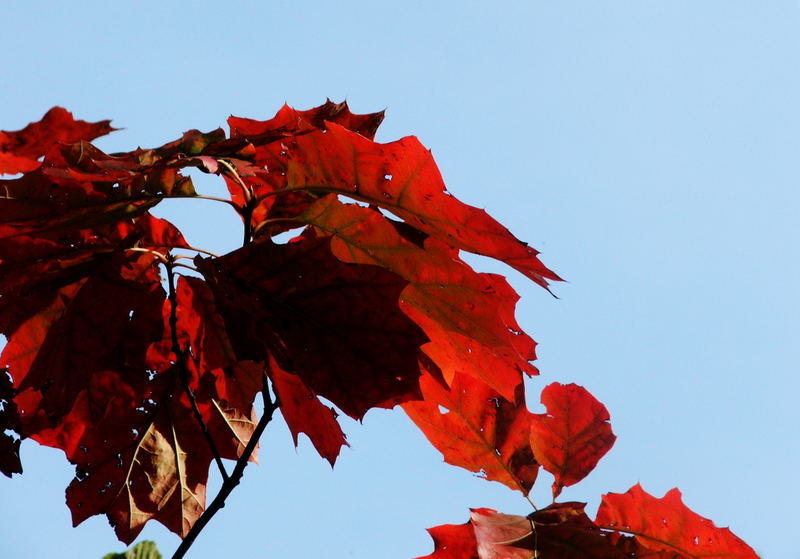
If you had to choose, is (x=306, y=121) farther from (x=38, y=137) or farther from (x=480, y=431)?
(x=480, y=431)

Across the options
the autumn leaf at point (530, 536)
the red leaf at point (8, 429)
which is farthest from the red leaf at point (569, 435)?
the red leaf at point (8, 429)

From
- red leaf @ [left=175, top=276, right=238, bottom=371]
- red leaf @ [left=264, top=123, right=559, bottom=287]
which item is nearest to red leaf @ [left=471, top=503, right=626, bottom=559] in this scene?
red leaf @ [left=264, top=123, right=559, bottom=287]

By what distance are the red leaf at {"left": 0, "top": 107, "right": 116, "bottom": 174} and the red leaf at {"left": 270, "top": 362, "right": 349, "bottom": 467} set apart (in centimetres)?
57

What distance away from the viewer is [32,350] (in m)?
1.19

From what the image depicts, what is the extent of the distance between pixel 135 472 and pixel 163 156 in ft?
1.83

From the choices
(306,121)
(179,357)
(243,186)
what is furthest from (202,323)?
(306,121)

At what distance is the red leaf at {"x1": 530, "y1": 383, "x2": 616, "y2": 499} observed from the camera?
1.37m

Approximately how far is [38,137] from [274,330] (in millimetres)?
607

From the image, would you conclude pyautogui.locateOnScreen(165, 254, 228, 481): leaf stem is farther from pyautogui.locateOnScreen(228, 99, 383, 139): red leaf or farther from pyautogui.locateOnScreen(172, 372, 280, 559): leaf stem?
pyautogui.locateOnScreen(228, 99, 383, 139): red leaf

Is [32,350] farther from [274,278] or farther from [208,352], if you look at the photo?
[274,278]

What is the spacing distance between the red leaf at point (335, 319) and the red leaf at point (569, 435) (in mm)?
429

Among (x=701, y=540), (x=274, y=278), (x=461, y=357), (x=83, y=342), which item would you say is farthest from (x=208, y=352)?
(x=701, y=540)

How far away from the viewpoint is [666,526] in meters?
1.28

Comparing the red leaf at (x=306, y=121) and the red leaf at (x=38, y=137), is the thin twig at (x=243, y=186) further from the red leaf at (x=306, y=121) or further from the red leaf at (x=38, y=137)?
the red leaf at (x=38, y=137)
